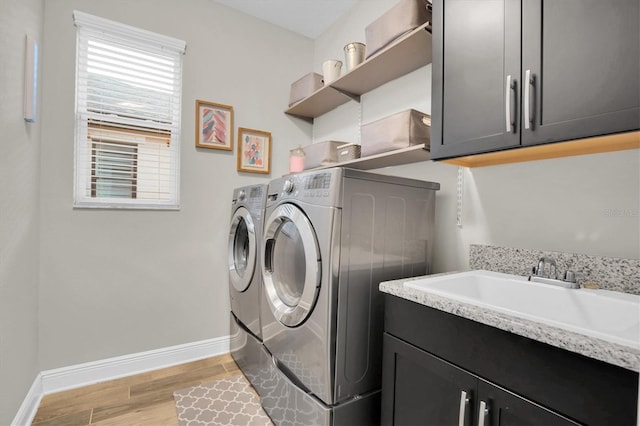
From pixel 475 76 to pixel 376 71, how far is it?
0.90m

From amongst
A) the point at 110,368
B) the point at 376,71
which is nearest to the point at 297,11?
the point at 376,71

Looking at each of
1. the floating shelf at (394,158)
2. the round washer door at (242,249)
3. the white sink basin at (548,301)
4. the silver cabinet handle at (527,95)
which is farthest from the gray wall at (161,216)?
the silver cabinet handle at (527,95)

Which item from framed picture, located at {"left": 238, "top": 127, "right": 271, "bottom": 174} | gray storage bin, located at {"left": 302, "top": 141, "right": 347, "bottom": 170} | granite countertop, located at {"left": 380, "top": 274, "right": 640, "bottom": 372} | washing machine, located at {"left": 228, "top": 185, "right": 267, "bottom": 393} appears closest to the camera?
granite countertop, located at {"left": 380, "top": 274, "right": 640, "bottom": 372}

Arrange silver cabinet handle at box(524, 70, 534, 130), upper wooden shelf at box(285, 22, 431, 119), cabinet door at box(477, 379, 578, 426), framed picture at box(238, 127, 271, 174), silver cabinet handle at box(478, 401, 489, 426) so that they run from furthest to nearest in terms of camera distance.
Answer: framed picture at box(238, 127, 271, 174)
upper wooden shelf at box(285, 22, 431, 119)
silver cabinet handle at box(524, 70, 534, 130)
silver cabinet handle at box(478, 401, 489, 426)
cabinet door at box(477, 379, 578, 426)

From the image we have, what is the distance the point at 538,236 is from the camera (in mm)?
1342

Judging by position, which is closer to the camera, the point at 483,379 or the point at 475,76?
the point at 483,379

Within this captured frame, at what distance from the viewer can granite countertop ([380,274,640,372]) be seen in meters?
0.61

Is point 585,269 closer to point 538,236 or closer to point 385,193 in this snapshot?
point 538,236

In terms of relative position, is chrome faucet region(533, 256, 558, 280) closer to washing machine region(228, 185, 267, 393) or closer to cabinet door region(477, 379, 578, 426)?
cabinet door region(477, 379, 578, 426)

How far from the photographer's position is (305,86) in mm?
2521

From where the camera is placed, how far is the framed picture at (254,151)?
254 cm

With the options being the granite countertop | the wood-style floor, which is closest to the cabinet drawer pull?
the granite countertop

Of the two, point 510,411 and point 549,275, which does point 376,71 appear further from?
point 510,411

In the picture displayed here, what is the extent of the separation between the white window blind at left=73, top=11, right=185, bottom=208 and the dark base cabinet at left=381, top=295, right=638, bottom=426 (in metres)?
1.92
